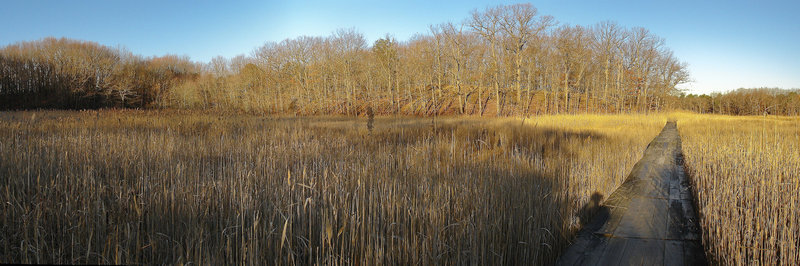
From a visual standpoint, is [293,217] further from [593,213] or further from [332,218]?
[593,213]

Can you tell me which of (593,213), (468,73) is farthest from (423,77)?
(593,213)

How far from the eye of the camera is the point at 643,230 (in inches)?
111

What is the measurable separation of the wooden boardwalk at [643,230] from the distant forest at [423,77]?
21406mm

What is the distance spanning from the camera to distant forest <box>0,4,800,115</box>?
27125 millimetres

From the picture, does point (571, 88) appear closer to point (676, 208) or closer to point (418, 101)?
point (418, 101)

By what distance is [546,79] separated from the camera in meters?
32.2

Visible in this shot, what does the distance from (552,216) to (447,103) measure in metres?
27.3

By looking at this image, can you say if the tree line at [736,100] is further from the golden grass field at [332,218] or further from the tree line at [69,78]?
the tree line at [69,78]

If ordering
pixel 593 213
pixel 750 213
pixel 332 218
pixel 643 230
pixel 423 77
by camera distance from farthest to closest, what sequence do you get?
pixel 423 77 < pixel 593 213 < pixel 643 230 < pixel 750 213 < pixel 332 218

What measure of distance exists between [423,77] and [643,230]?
27.7 metres

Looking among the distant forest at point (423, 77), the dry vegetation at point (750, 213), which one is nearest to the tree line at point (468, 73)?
the distant forest at point (423, 77)

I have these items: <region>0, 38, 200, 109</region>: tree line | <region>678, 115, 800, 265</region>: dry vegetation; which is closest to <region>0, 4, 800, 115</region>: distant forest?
<region>0, 38, 200, 109</region>: tree line

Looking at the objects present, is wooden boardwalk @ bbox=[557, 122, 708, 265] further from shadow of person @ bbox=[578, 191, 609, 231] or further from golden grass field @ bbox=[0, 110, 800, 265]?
golden grass field @ bbox=[0, 110, 800, 265]

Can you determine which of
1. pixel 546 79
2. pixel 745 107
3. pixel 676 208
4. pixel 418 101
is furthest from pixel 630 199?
pixel 745 107
